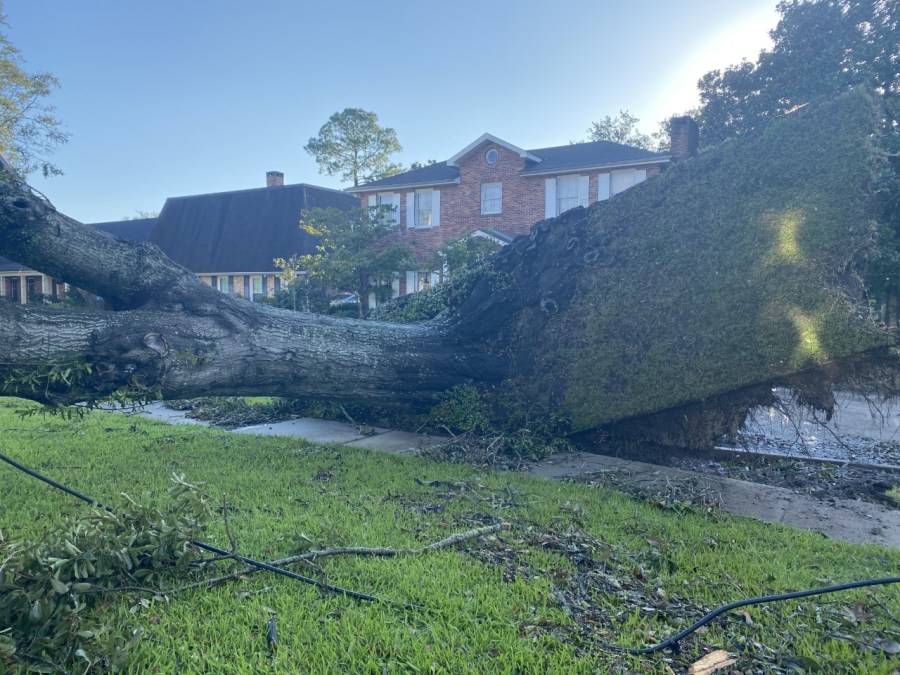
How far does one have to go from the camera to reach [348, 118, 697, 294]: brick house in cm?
2084

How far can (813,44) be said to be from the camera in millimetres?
19047

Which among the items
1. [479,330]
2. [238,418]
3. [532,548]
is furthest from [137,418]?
[532,548]

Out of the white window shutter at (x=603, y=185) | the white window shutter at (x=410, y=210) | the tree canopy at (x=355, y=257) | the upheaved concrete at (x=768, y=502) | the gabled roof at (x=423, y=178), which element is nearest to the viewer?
the upheaved concrete at (x=768, y=502)

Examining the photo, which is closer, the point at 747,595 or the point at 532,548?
the point at 747,595

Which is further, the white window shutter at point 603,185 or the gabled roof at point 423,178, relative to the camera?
the gabled roof at point 423,178

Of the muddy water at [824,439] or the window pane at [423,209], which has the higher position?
the window pane at [423,209]

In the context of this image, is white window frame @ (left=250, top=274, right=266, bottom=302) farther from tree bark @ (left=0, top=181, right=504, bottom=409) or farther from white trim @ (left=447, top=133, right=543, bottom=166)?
tree bark @ (left=0, top=181, right=504, bottom=409)

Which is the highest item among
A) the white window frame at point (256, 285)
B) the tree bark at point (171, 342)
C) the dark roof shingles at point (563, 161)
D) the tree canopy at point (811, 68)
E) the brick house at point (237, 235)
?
the tree canopy at point (811, 68)

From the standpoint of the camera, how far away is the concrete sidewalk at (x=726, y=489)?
4336 mm

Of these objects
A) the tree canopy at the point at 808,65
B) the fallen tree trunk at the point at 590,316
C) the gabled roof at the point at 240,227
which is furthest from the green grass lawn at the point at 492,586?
the gabled roof at the point at 240,227

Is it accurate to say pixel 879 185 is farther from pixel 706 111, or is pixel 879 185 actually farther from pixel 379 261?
pixel 706 111

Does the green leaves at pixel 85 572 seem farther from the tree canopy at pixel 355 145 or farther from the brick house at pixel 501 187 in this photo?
the tree canopy at pixel 355 145

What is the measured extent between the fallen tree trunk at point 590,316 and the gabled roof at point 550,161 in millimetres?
13921

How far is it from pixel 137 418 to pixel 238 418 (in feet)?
4.77
